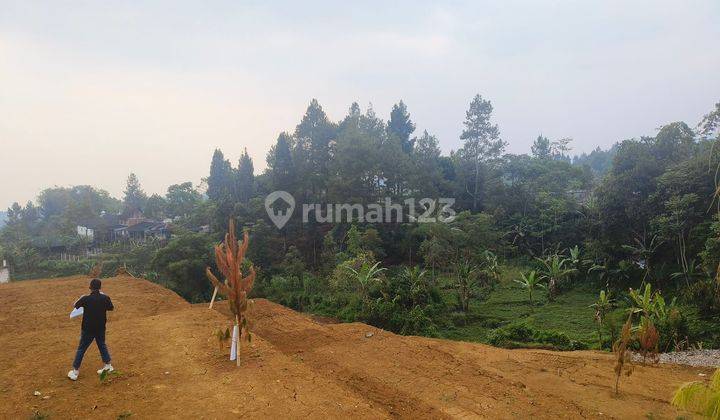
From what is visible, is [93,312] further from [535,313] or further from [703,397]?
[535,313]

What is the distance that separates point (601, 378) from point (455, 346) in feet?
8.71

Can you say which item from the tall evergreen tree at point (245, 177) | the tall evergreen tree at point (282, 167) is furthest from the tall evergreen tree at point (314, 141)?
the tall evergreen tree at point (245, 177)

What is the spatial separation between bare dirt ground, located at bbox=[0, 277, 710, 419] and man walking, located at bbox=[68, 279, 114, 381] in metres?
0.21

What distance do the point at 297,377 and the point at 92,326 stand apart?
273 centimetres

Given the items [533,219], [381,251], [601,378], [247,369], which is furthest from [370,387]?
[533,219]

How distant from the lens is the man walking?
526 cm

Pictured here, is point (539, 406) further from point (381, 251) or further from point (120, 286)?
point (381, 251)

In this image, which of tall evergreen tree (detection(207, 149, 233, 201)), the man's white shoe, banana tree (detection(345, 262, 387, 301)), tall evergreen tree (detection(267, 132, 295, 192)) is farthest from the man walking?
tall evergreen tree (detection(207, 149, 233, 201))

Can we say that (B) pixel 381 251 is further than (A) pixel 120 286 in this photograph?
Yes

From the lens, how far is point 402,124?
108 ft

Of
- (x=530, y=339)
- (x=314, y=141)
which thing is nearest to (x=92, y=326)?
(x=530, y=339)

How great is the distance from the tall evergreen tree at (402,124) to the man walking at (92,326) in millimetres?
28686

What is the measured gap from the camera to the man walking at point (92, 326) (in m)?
5.26

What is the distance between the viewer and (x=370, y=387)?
5.77 meters
